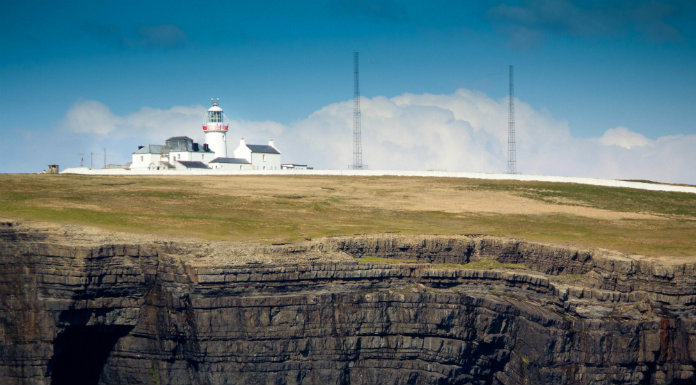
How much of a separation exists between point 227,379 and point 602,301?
25.4 metres

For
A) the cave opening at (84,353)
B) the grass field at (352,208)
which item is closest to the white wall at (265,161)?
the grass field at (352,208)

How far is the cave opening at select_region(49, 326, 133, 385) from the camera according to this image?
5775cm

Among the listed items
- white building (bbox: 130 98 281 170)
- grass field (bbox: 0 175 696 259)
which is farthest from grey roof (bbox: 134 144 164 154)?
grass field (bbox: 0 175 696 259)

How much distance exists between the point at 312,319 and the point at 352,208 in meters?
25.0

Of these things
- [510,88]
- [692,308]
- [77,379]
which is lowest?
[77,379]

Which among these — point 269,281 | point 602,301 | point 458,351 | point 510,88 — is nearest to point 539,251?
point 602,301

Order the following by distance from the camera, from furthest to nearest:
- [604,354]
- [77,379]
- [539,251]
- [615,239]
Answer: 1. [615,239]
2. [539,251]
3. [77,379]
4. [604,354]

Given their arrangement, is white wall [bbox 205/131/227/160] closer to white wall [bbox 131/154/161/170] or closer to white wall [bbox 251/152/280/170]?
white wall [bbox 251/152/280/170]

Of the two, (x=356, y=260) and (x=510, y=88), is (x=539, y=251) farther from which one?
(x=510, y=88)

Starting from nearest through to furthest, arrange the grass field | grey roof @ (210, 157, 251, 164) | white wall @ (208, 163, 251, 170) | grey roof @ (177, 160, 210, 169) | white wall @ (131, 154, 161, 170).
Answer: the grass field
grey roof @ (177, 160, 210, 169)
white wall @ (208, 163, 251, 170)
grey roof @ (210, 157, 251, 164)
white wall @ (131, 154, 161, 170)

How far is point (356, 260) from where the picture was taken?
60.2 metres

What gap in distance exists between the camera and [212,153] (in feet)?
414

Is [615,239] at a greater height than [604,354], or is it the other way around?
[615,239]

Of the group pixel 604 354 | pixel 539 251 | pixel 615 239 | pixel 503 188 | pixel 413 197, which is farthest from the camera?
pixel 503 188
